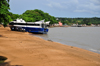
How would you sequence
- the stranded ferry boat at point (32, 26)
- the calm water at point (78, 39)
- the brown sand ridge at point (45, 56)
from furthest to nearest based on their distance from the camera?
the stranded ferry boat at point (32, 26) → the calm water at point (78, 39) → the brown sand ridge at point (45, 56)

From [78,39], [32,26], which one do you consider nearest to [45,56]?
[78,39]

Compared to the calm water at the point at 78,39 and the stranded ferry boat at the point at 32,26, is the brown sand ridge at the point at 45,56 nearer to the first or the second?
the calm water at the point at 78,39

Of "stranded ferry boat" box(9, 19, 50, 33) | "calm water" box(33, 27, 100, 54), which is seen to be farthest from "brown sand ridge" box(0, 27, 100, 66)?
"stranded ferry boat" box(9, 19, 50, 33)

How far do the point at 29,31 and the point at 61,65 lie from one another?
36730 millimetres

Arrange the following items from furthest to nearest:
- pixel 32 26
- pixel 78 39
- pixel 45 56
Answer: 1. pixel 32 26
2. pixel 78 39
3. pixel 45 56

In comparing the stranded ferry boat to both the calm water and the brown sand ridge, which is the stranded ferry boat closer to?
the calm water

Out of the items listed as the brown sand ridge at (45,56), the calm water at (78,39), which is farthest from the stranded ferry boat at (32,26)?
the brown sand ridge at (45,56)

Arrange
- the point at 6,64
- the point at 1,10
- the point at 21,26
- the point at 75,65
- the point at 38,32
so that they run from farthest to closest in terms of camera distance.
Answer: the point at 21,26, the point at 38,32, the point at 1,10, the point at 75,65, the point at 6,64

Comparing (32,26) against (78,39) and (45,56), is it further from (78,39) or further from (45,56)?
(45,56)

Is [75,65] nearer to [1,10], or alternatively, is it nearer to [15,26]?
[1,10]

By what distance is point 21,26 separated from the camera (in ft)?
151

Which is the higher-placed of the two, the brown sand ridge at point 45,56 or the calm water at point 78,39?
the brown sand ridge at point 45,56

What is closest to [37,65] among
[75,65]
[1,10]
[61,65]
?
[61,65]

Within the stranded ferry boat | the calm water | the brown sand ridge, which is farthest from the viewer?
the stranded ferry boat
